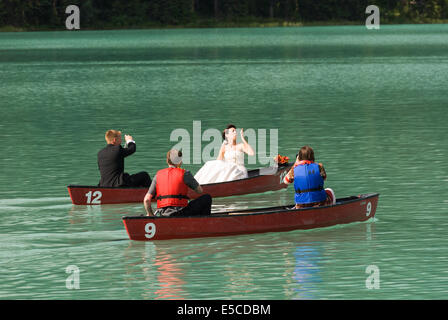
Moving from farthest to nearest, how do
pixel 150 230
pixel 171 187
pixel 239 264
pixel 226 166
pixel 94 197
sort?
pixel 226 166 → pixel 94 197 → pixel 150 230 → pixel 171 187 → pixel 239 264

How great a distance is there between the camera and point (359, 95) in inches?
2003

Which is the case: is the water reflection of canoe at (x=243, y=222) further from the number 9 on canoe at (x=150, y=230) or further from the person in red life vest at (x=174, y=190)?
the person in red life vest at (x=174, y=190)

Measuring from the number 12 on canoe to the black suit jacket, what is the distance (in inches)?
9.8

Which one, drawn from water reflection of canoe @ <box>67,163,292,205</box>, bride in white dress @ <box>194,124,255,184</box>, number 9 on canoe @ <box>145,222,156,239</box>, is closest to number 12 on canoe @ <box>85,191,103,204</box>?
water reflection of canoe @ <box>67,163,292,205</box>

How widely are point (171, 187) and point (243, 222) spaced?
5.18 feet

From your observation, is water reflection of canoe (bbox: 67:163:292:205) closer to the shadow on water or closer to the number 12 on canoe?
the number 12 on canoe

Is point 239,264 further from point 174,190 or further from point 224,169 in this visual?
point 224,169

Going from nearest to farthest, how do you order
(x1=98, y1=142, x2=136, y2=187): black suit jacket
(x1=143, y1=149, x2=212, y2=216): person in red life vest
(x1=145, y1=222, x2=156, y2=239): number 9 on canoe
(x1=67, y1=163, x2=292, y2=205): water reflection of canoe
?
(x1=143, y1=149, x2=212, y2=216): person in red life vest → (x1=145, y1=222, x2=156, y2=239): number 9 on canoe → (x1=98, y1=142, x2=136, y2=187): black suit jacket → (x1=67, y1=163, x2=292, y2=205): water reflection of canoe

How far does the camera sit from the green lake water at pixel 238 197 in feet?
51.3

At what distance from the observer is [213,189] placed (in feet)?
73.2

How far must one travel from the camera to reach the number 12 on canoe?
2159 cm

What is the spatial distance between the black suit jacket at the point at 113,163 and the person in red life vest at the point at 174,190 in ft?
11.2

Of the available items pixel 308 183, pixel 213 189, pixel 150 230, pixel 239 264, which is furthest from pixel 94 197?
pixel 239 264

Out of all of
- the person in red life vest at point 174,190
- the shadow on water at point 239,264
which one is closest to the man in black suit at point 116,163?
the person in red life vest at point 174,190
